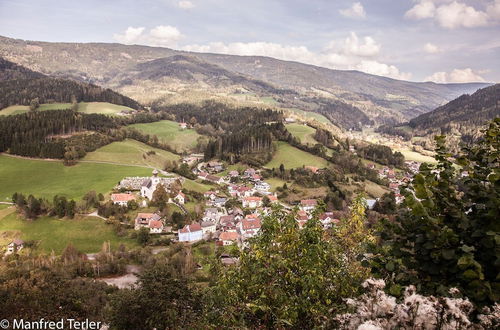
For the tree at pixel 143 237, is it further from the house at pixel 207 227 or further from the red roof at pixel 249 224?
the red roof at pixel 249 224

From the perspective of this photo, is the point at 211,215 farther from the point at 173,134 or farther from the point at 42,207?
the point at 173,134

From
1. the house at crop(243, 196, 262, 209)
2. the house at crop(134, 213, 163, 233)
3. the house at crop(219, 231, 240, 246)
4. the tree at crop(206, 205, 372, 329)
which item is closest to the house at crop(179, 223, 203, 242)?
the house at crop(219, 231, 240, 246)

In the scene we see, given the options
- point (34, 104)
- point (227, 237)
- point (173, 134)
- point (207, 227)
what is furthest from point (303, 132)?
point (34, 104)

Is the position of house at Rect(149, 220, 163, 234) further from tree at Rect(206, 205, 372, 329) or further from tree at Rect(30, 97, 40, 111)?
tree at Rect(30, 97, 40, 111)

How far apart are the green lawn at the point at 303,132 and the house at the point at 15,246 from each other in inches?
4442

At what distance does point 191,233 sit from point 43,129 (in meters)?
89.4

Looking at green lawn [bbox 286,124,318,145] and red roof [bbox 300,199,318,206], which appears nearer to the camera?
red roof [bbox 300,199,318,206]

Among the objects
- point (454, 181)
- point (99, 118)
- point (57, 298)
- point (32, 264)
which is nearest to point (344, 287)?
point (454, 181)

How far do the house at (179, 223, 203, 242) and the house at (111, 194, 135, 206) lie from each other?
1795 centimetres

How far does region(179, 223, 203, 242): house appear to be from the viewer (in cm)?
6431

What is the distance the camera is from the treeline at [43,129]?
328 ft

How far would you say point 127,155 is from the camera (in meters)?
115

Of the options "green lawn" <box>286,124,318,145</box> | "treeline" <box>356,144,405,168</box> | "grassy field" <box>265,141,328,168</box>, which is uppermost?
"green lawn" <box>286,124,318,145</box>

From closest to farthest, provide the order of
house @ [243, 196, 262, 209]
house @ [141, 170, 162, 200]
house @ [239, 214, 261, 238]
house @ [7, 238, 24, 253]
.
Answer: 1. house @ [7, 238, 24, 253]
2. house @ [239, 214, 261, 238]
3. house @ [141, 170, 162, 200]
4. house @ [243, 196, 262, 209]
